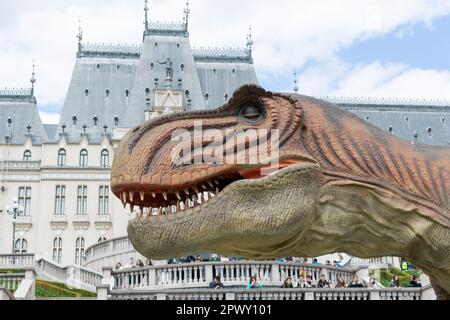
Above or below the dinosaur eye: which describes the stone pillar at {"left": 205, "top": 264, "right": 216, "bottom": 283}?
above

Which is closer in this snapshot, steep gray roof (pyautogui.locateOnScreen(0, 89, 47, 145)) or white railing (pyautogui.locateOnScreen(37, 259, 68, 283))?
white railing (pyautogui.locateOnScreen(37, 259, 68, 283))

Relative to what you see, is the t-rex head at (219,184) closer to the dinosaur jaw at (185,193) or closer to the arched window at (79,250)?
the dinosaur jaw at (185,193)

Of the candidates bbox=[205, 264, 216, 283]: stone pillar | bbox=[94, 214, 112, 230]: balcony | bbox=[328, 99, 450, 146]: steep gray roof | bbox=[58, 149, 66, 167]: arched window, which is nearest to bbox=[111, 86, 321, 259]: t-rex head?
bbox=[205, 264, 216, 283]: stone pillar

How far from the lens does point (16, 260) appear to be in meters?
32.9

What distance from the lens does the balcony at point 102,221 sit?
65.2 metres

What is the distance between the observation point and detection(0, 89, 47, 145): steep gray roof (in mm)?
70188

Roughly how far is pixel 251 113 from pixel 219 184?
15.0 inches

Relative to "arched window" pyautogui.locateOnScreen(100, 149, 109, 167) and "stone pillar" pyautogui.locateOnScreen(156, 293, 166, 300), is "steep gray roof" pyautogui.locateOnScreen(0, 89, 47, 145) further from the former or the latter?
"stone pillar" pyautogui.locateOnScreen(156, 293, 166, 300)

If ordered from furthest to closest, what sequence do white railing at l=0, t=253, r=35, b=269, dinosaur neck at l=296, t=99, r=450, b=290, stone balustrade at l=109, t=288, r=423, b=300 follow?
white railing at l=0, t=253, r=35, b=269, stone balustrade at l=109, t=288, r=423, b=300, dinosaur neck at l=296, t=99, r=450, b=290

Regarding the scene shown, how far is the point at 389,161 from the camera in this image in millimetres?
3561

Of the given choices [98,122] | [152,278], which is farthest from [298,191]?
[98,122]

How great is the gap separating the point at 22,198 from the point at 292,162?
2603 inches

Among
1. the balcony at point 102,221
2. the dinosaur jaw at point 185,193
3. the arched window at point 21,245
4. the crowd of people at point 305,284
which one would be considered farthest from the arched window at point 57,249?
the dinosaur jaw at point 185,193
